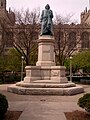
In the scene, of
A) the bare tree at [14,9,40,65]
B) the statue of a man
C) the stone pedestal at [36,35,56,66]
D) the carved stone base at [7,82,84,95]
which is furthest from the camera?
the bare tree at [14,9,40,65]

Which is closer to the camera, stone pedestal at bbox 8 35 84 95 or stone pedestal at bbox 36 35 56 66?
stone pedestal at bbox 8 35 84 95

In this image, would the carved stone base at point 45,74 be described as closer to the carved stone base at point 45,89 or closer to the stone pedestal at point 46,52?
→ the stone pedestal at point 46,52

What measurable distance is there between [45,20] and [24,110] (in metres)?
11.1

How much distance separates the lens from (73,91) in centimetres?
1506

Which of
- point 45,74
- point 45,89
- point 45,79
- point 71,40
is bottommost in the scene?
point 45,89

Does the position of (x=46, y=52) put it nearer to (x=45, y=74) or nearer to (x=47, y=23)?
(x=45, y=74)

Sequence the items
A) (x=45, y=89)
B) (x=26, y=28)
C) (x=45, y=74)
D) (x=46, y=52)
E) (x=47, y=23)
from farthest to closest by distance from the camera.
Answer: (x=26, y=28)
(x=47, y=23)
(x=46, y=52)
(x=45, y=74)
(x=45, y=89)

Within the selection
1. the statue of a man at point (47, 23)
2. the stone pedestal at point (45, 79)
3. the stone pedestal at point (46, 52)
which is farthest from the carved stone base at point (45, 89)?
the statue of a man at point (47, 23)

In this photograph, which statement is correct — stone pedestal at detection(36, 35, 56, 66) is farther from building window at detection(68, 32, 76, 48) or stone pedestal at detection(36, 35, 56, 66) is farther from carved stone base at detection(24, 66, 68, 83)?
building window at detection(68, 32, 76, 48)

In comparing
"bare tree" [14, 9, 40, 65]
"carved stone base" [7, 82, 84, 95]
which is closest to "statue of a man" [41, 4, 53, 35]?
"carved stone base" [7, 82, 84, 95]

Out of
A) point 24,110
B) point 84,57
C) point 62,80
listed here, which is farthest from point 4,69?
point 24,110

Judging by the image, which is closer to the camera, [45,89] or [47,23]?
[45,89]

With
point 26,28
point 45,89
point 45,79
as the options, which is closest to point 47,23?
point 45,79

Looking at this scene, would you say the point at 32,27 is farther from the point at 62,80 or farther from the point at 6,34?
the point at 62,80
